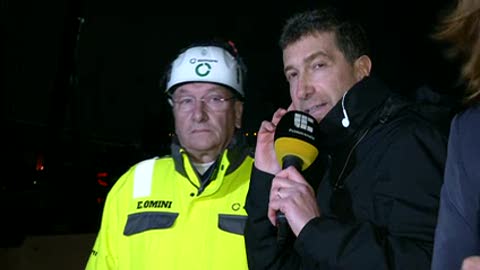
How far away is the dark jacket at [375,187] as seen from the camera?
1.63 meters

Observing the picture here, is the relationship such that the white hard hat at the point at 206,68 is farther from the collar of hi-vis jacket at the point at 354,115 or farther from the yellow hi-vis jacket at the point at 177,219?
the collar of hi-vis jacket at the point at 354,115

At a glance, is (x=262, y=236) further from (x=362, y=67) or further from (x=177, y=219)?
(x=362, y=67)

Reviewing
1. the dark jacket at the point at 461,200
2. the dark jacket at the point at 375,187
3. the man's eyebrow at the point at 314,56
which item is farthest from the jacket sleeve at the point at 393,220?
the man's eyebrow at the point at 314,56

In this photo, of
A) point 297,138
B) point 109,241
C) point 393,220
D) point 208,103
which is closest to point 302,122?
point 297,138

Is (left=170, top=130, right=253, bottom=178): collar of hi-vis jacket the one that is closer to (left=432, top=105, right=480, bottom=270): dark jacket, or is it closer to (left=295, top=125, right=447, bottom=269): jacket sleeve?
(left=295, top=125, right=447, bottom=269): jacket sleeve

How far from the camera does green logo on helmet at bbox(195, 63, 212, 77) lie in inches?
108

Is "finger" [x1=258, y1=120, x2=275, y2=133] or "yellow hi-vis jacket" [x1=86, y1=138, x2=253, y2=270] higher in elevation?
"finger" [x1=258, y1=120, x2=275, y2=133]

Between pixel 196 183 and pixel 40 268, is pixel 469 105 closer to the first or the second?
pixel 196 183

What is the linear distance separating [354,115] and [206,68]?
103 centimetres

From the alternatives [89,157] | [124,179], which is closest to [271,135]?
[124,179]

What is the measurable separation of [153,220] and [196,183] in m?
0.25

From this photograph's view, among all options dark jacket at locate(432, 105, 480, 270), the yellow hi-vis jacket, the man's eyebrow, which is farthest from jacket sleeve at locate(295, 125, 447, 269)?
the yellow hi-vis jacket

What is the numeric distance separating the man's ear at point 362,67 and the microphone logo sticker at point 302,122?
1.44 ft

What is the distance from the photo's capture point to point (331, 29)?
2.26 m
